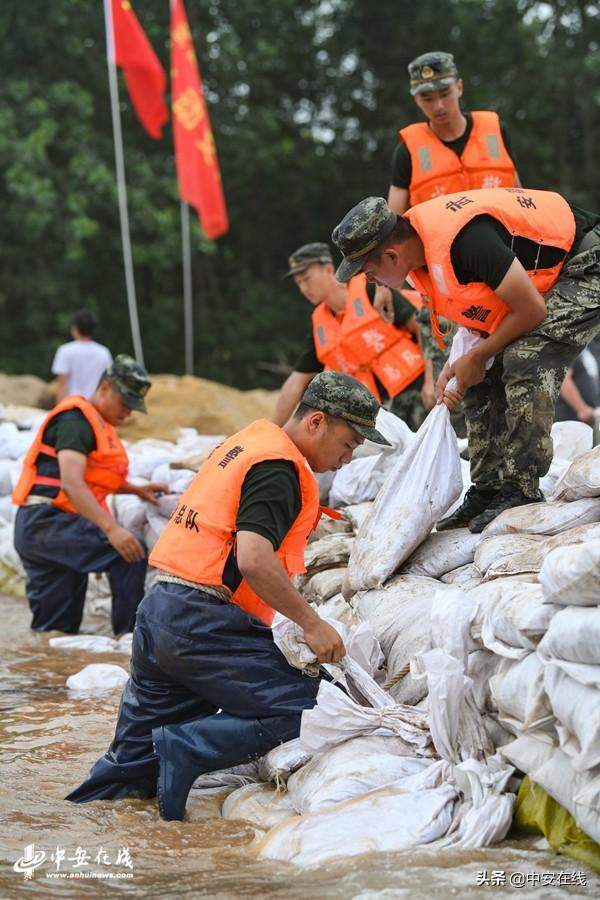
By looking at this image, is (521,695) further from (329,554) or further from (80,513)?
(80,513)

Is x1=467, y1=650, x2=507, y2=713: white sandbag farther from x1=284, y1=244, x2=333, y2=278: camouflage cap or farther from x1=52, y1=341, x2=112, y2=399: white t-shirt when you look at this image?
x1=52, y1=341, x2=112, y2=399: white t-shirt

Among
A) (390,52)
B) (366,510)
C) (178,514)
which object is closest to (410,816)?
(178,514)

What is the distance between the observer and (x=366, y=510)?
483 centimetres

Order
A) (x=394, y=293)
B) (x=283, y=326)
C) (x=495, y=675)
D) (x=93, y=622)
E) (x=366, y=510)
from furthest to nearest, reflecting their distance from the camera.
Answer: (x=283, y=326), (x=93, y=622), (x=394, y=293), (x=366, y=510), (x=495, y=675)

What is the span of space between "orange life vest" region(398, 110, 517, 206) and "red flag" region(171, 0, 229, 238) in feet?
27.7

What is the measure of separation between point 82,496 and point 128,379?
623 millimetres

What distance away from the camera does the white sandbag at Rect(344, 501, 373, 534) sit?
4777 millimetres

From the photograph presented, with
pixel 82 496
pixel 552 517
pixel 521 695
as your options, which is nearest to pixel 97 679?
pixel 82 496

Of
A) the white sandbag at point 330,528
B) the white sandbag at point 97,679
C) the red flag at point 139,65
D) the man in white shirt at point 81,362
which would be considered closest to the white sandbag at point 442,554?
the white sandbag at point 330,528

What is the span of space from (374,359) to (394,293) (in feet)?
1.05

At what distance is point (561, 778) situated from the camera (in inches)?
105

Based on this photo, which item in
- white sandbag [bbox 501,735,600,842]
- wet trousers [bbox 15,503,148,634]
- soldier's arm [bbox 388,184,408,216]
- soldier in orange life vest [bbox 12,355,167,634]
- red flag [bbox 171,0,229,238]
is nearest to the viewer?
white sandbag [bbox 501,735,600,842]

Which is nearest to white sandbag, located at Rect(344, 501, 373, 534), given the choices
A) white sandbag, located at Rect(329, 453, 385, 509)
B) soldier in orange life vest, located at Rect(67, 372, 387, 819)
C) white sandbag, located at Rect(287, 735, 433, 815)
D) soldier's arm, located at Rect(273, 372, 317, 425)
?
white sandbag, located at Rect(329, 453, 385, 509)

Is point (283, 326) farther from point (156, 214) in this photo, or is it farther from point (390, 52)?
point (390, 52)
